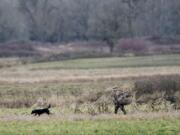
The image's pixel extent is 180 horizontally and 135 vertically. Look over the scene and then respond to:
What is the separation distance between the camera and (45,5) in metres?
150

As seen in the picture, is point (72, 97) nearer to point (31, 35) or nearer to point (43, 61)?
point (43, 61)

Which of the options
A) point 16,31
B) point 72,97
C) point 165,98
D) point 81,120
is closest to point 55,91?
point 72,97

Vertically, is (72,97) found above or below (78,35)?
below

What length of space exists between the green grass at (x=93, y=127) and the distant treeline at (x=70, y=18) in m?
88.1

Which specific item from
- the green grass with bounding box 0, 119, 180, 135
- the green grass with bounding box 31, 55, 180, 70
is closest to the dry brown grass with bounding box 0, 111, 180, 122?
the green grass with bounding box 0, 119, 180, 135

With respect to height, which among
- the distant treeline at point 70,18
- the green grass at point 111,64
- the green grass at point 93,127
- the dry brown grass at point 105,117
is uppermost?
the distant treeline at point 70,18

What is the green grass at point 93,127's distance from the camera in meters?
20.7

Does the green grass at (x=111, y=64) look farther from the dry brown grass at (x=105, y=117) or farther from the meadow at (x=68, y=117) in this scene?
the dry brown grass at (x=105, y=117)

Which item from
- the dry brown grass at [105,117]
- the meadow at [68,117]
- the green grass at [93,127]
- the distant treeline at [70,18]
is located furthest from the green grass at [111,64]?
the green grass at [93,127]

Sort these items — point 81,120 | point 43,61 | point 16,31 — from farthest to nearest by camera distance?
point 16,31 < point 43,61 < point 81,120

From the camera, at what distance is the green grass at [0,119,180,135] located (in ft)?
67.8

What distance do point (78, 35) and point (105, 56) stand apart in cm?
5928

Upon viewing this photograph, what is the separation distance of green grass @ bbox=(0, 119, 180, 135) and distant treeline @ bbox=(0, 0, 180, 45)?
3470 inches

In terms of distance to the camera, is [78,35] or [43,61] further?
[78,35]
